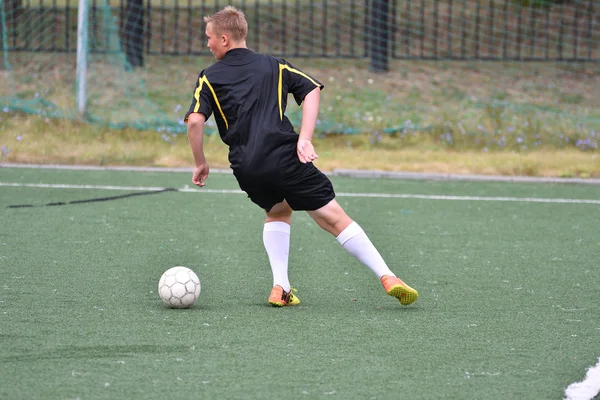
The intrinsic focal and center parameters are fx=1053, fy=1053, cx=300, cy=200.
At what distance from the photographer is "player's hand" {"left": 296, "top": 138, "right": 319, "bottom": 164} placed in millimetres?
5109

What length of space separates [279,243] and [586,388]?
210cm

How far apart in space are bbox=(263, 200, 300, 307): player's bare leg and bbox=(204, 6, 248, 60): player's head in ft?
2.89

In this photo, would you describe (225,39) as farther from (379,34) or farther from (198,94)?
(379,34)

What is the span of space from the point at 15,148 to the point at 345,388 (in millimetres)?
9150

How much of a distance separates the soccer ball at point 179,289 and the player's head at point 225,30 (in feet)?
3.77

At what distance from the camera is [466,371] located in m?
4.18

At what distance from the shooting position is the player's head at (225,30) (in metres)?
5.31

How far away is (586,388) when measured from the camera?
394 cm

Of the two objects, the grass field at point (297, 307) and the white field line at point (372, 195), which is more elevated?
the grass field at point (297, 307)

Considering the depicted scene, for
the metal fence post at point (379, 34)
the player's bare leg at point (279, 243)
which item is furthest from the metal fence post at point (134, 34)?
the player's bare leg at point (279, 243)

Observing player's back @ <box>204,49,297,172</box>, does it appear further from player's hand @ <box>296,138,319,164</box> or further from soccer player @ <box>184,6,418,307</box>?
player's hand @ <box>296,138,319,164</box>

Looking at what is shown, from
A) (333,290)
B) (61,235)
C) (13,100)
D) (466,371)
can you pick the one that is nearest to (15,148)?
(13,100)

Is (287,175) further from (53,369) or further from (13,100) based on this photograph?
(13,100)

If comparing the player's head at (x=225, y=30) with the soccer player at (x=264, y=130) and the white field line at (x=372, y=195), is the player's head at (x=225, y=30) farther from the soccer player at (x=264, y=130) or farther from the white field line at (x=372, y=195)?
the white field line at (x=372, y=195)
